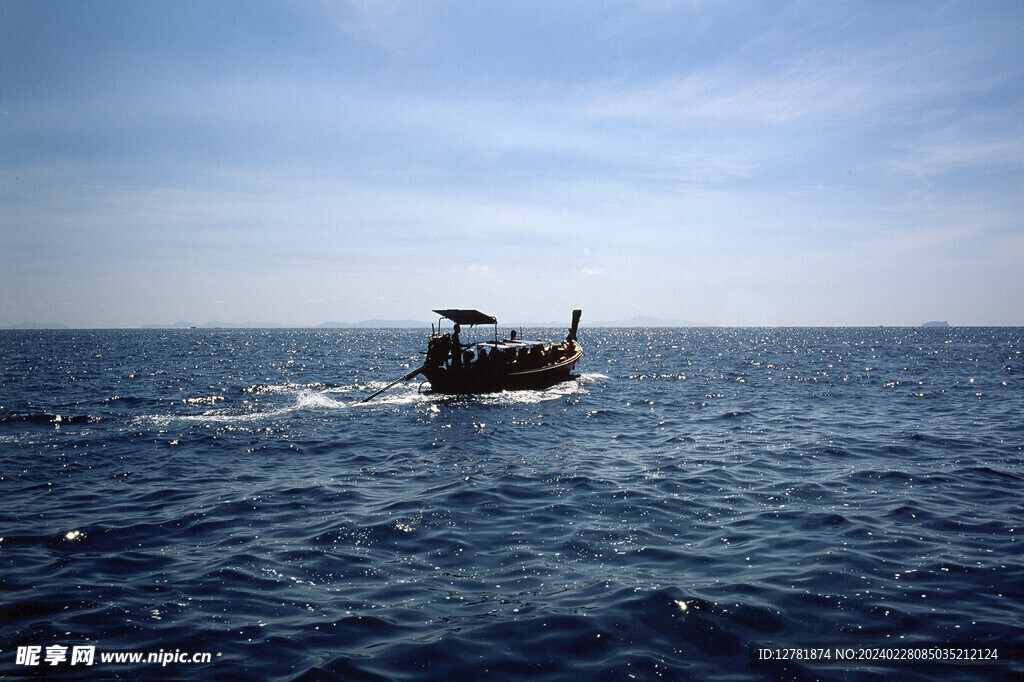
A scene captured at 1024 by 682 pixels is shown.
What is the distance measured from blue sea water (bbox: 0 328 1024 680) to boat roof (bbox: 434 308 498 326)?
11.5 metres

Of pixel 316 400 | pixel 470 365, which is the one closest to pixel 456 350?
pixel 470 365

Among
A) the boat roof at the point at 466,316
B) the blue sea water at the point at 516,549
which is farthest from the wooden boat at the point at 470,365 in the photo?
the blue sea water at the point at 516,549

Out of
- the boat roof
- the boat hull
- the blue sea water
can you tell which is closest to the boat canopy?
the boat roof

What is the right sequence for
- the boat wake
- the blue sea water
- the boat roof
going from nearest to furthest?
the blue sea water < the boat wake < the boat roof

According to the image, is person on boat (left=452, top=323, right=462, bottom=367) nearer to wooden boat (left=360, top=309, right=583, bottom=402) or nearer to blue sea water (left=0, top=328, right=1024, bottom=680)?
wooden boat (left=360, top=309, right=583, bottom=402)

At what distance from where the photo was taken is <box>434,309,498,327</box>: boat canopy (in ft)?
102

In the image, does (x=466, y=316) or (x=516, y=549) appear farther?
(x=466, y=316)

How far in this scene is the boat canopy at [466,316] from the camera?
31.2 meters

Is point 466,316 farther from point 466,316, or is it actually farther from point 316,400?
point 316,400

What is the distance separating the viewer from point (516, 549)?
9000 millimetres

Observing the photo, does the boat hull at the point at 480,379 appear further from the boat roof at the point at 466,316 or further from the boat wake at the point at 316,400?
the boat roof at the point at 466,316

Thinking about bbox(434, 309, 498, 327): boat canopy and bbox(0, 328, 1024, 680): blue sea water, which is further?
bbox(434, 309, 498, 327): boat canopy

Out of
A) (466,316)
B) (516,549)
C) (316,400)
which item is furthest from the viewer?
(466,316)

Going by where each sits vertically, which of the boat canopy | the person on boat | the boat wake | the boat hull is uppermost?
the boat canopy
